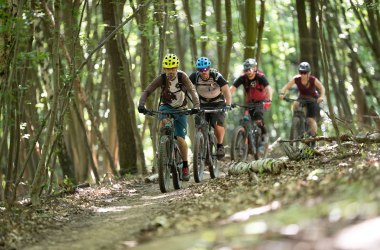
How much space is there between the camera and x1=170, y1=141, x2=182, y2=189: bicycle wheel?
38.8 ft

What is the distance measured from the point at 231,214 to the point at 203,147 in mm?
5689

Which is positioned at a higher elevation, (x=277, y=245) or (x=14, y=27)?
(x=14, y=27)

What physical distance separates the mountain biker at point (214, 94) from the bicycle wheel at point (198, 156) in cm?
74

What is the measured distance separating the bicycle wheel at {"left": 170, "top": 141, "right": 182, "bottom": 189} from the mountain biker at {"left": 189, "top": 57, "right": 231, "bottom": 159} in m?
1.40

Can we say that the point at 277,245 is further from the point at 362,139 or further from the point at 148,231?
the point at 362,139

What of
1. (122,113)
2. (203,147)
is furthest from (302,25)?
(203,147)

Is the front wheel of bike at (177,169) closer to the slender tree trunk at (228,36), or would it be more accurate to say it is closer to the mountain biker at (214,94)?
the mountain biker at (214,94)

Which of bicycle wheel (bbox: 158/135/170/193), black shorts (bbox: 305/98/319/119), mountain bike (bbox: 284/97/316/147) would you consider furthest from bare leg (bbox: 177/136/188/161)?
black shorts (bbox: 305/98/319/119)

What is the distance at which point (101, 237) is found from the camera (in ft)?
25.9

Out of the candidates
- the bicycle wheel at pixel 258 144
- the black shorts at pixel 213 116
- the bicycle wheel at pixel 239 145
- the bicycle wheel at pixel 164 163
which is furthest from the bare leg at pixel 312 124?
the bicycle wheel at pixel 164 163

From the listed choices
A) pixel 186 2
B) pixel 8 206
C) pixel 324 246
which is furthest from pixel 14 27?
pixel 186 2

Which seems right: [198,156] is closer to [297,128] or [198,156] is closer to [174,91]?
[174,91]

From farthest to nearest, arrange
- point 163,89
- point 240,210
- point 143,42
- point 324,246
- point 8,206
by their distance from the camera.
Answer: point 143,42, point 163,89, point 8,206, point 240,210, point 324,246

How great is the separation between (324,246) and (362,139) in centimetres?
758
